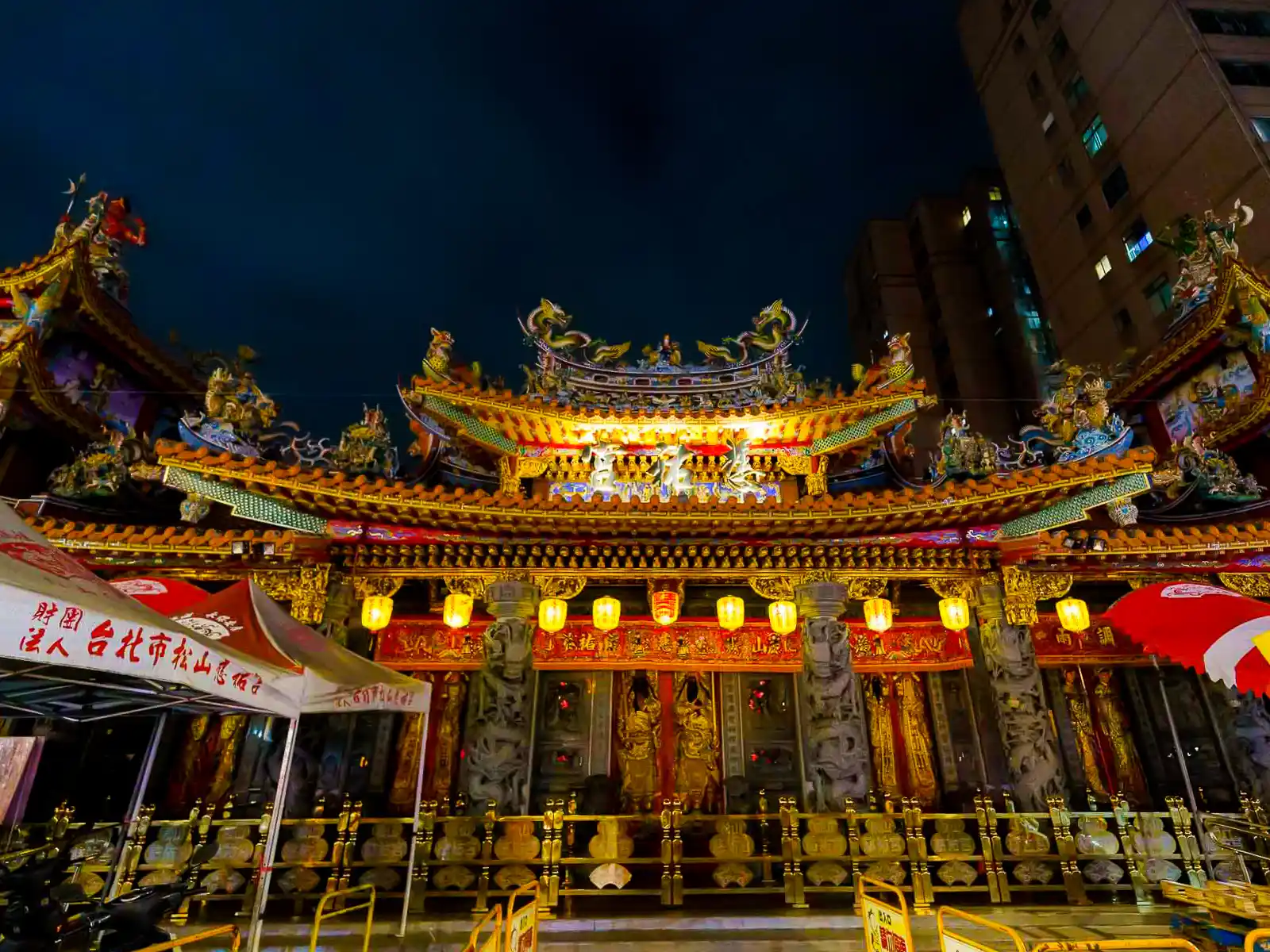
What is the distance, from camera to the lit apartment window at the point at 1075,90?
82.9 ft

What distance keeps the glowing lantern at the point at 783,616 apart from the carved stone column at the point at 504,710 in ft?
11.2

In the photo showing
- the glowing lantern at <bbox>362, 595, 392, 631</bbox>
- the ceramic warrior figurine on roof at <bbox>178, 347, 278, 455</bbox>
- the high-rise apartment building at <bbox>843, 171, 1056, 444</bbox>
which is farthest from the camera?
the high-rise apartment building at <bbox>843, 171, 1056, 444</bbox>

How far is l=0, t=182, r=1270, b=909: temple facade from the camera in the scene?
7.39m

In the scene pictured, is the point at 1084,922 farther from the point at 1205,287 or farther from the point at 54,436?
the point at 54,436

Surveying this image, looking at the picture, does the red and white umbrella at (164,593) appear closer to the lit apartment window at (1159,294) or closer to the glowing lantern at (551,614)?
the glowing lantern at (551,614)

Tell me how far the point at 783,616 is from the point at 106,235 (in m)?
17.8

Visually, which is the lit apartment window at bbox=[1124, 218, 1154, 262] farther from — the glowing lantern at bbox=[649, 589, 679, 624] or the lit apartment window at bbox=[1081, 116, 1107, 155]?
the glowing lantern at bbox=[649, 589, 679, 624]

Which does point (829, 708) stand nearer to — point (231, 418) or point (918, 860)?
point (918, 860)

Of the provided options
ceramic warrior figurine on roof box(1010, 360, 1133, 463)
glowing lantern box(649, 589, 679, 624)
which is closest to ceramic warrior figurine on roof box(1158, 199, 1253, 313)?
ceramic warrior figurine on roof box(1010, 360, 1133, 463)

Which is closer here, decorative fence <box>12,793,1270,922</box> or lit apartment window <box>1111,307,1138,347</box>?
decorative fence <box>12,793,1270,922</box>

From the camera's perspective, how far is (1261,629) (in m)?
6.29

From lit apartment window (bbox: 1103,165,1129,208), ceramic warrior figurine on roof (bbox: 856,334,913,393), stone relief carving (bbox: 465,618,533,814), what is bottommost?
stone relief carving (bbox: 465,618,533,814)

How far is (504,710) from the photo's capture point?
8.20 meters

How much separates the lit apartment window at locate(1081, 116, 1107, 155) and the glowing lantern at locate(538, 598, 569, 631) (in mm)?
28075
